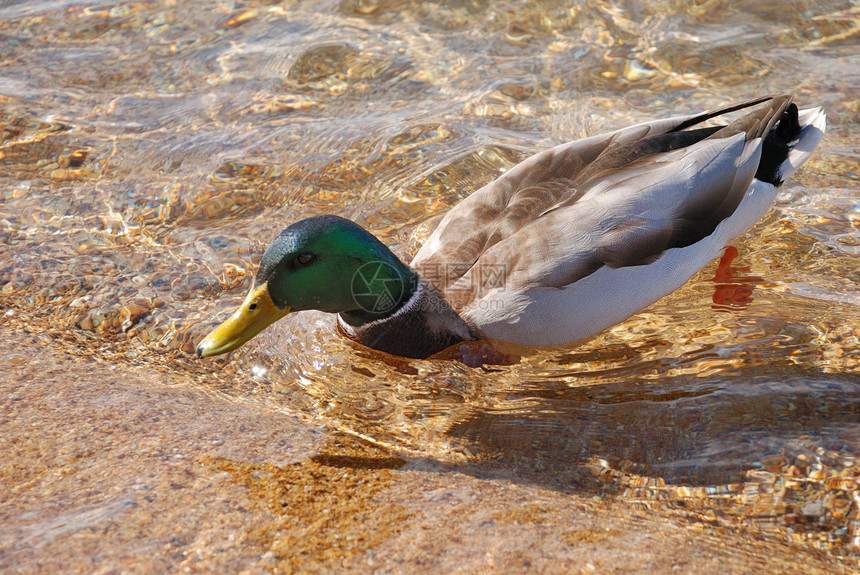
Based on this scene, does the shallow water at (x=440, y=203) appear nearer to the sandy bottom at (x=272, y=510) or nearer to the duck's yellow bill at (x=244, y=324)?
the sandy bottom at (x=272, y=510)

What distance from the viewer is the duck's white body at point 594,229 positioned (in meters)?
3.81

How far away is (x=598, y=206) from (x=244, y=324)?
178 cm

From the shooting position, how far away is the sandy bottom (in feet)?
8.08

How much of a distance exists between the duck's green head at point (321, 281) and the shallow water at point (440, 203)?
0.36 m

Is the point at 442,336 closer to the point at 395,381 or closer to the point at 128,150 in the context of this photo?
the point at 395,381

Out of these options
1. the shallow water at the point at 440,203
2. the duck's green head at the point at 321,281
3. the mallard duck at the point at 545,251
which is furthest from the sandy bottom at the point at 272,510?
the mallard duck at the point at 545,251

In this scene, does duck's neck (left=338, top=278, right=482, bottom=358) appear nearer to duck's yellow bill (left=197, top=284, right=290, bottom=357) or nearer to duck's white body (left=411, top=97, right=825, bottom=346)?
duck's white body (left=411, top=97, right=825, bottom=346)

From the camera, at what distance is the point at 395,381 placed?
3.98 m

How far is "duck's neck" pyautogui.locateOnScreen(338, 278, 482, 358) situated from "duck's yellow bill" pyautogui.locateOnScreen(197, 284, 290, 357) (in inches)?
23.6

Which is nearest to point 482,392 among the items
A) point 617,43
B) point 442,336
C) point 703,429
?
point 442,336

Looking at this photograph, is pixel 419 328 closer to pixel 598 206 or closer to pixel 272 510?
pixel 598 206

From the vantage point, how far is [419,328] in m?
4.06

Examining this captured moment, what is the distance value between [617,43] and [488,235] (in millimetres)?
3414

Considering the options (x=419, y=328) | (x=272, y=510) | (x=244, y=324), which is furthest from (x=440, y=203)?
(x=272, y=510)
